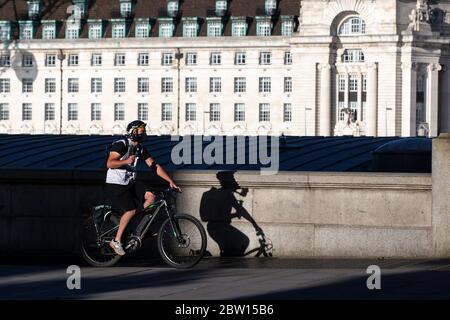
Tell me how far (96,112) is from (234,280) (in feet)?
536

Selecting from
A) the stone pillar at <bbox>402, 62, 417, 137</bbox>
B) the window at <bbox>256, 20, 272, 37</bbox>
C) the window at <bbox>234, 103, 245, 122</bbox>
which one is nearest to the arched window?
the stone pillar at <bbox>402, 62, 417, 137</bbox>

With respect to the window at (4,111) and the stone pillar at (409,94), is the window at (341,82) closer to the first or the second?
the stone pillar at (409,94)

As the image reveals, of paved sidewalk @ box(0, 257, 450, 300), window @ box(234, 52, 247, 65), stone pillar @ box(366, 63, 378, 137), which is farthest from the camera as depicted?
window @ box(234, 52, 247, 65)

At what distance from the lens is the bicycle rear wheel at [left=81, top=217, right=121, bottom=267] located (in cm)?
3102

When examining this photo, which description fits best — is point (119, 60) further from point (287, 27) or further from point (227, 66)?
point (287, 27)

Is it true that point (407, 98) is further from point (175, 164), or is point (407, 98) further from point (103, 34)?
point (175, 164)

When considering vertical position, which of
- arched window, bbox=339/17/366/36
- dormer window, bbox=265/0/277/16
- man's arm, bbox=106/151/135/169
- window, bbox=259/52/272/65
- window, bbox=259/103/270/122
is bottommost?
man's arm, bbox=106/151/135/169

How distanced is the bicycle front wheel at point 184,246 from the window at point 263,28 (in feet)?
516

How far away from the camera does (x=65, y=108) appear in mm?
192750

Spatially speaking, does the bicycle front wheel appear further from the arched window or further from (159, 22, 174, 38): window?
(159, 22, 174, 38): window

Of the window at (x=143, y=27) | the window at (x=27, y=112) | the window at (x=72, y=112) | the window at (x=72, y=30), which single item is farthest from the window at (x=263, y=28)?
the window at (x=27, y=112)

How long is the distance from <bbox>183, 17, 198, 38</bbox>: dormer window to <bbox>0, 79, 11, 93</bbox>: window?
19204mm

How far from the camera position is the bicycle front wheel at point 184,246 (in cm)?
3017
